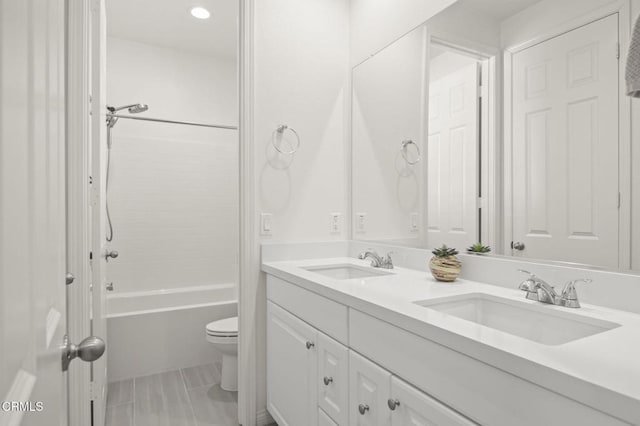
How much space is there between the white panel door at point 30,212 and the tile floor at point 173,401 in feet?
5.33

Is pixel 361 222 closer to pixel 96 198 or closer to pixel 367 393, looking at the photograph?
pixel 367 393

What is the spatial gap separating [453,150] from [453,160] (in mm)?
45

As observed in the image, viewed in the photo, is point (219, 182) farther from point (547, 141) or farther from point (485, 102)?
point (547, 141)

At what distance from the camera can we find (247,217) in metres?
1.95

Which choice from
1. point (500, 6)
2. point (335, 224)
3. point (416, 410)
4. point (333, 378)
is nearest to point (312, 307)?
point (333, 378)

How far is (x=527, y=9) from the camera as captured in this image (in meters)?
1.31

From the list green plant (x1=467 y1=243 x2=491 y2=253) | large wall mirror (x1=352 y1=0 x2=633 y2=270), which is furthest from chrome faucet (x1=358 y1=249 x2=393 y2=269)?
green plant (x1=467 y1=243 x2=491 y2=253)

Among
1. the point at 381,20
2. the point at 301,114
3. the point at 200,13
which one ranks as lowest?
the point at 301,114

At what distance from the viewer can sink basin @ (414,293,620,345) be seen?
99cm

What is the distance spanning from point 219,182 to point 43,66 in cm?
305

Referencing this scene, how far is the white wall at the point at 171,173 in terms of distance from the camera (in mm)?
3092

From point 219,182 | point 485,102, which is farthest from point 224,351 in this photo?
point 485,102

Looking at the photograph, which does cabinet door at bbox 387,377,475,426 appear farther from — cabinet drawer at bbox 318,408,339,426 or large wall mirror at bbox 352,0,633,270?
large wall mirror at bbox 352,0,633,270

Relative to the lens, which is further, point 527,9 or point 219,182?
point 219,182
